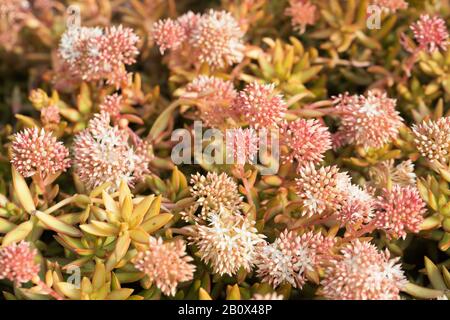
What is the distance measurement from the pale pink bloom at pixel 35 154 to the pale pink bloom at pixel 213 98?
31 centimetres

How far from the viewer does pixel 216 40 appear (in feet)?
4.32

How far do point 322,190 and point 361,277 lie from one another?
0.59 feet

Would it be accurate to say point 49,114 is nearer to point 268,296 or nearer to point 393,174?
point 268,296

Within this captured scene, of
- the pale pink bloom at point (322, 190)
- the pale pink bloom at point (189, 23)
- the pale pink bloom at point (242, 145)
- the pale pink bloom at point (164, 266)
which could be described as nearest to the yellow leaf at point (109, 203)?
the pale pink bloom at point (164, 266)

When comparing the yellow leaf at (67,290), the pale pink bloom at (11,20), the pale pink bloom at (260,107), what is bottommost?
the yellow leaf at (67,290)

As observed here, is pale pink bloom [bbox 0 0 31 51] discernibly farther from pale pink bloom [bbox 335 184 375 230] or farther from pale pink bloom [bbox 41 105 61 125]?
pale pink bloom [bbox 335 184 375 230]

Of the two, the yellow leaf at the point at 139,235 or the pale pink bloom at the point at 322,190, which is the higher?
the pale pink bloom at the point at 322,190

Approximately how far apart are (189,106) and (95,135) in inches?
9.8

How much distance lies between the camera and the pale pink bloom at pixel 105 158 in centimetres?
115

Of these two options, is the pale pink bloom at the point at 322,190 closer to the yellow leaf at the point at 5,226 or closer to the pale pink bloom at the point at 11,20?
the yellow leaf at the point at 5,226

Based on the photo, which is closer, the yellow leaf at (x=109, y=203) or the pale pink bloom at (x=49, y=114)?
the yellow leaf at (x=109, y=203)

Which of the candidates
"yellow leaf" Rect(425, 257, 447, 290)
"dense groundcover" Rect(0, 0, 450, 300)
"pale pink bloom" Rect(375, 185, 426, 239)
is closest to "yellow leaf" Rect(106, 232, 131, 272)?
"dense groundcover" Rect(0, 0, 450, 300)

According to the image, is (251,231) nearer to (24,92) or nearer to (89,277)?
(89,277)

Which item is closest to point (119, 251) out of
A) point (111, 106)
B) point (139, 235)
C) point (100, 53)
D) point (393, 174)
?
point (139, 235)
